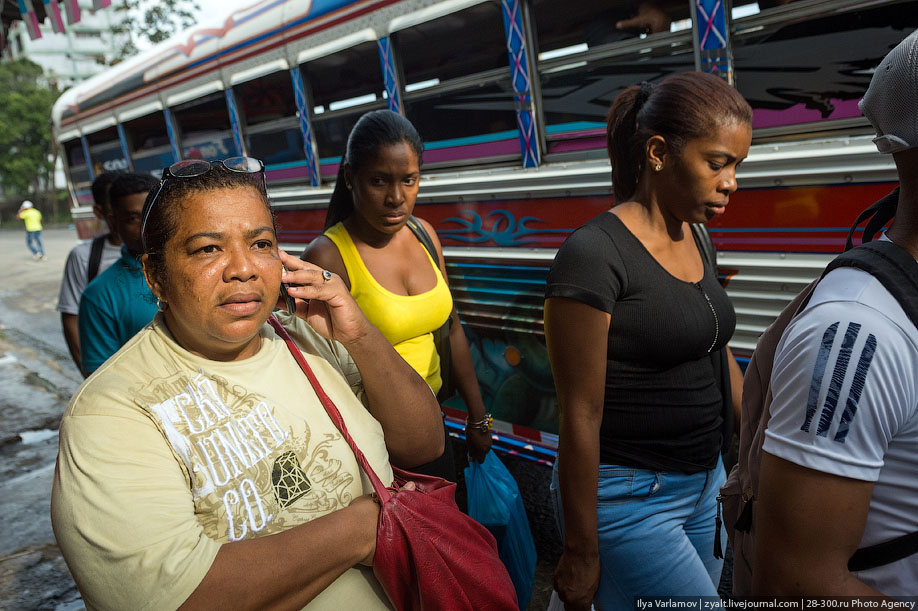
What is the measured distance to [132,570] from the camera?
101cm

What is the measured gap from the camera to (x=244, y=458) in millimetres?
1202

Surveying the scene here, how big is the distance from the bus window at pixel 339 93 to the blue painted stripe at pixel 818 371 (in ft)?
10.5

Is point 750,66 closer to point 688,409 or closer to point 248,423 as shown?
point 688,409

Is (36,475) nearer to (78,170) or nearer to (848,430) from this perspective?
(78,170)

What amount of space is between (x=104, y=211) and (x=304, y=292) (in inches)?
93.9

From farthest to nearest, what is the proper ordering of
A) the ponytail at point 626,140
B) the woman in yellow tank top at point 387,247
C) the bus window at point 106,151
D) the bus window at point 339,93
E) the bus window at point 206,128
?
1. the bus window at point 106,151
2. the bus window at point 206,128
3. the bus window at point 339,93
4. the woman in yellow tank top at point 387,247
5. the ponytail at point 626,140

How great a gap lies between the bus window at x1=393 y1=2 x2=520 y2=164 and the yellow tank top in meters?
1.24

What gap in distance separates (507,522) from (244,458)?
141cm

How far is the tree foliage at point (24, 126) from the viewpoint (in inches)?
1341

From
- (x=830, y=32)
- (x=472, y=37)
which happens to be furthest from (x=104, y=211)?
(x=830, y=32)

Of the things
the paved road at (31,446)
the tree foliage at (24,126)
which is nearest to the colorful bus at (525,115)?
the paved road at (31,446)

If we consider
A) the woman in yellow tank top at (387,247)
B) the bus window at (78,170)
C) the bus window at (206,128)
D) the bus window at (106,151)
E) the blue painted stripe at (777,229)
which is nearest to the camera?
the woman in yellow tank top at (387,247)

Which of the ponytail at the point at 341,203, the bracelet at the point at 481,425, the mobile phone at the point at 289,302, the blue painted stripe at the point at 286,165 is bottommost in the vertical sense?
the bracelet at the point at 481,425

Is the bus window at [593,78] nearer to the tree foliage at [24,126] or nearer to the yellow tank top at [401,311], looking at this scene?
the yellow tank top at [401,311]
